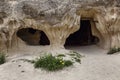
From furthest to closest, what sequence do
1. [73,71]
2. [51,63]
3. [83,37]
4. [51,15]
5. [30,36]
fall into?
[83,37] → [30,36] → [51,15] → [51,63] → [73,71]

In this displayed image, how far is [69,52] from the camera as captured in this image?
10930mm

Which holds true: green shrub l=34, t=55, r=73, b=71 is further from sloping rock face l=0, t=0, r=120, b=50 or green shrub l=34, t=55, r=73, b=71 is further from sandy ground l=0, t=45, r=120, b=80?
sloping rock face l=0, t=0, r=120, b=50

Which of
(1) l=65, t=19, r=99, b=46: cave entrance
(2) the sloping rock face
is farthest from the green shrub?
(1) l=65, t=19, r=99, b=46: cave entrance

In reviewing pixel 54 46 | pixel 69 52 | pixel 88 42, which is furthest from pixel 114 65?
A: pixel 88 42

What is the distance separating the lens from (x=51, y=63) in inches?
373

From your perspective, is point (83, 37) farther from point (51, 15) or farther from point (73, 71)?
point (73, 71)

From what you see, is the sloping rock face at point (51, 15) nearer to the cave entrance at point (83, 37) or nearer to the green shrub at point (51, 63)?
the green shrub at point (51, 63)

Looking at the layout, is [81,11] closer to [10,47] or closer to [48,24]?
[48,24]

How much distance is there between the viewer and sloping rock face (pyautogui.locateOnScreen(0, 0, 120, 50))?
1075 centimetres

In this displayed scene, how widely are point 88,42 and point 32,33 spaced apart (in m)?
3.08

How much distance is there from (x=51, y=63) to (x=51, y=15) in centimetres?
211

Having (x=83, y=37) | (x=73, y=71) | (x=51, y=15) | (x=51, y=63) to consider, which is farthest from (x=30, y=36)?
(x=73, y=71)

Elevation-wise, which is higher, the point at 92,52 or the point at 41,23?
the point at 41,23

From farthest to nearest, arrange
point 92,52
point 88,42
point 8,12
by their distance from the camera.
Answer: point 88,42 < point 92,52 < point 8,12
